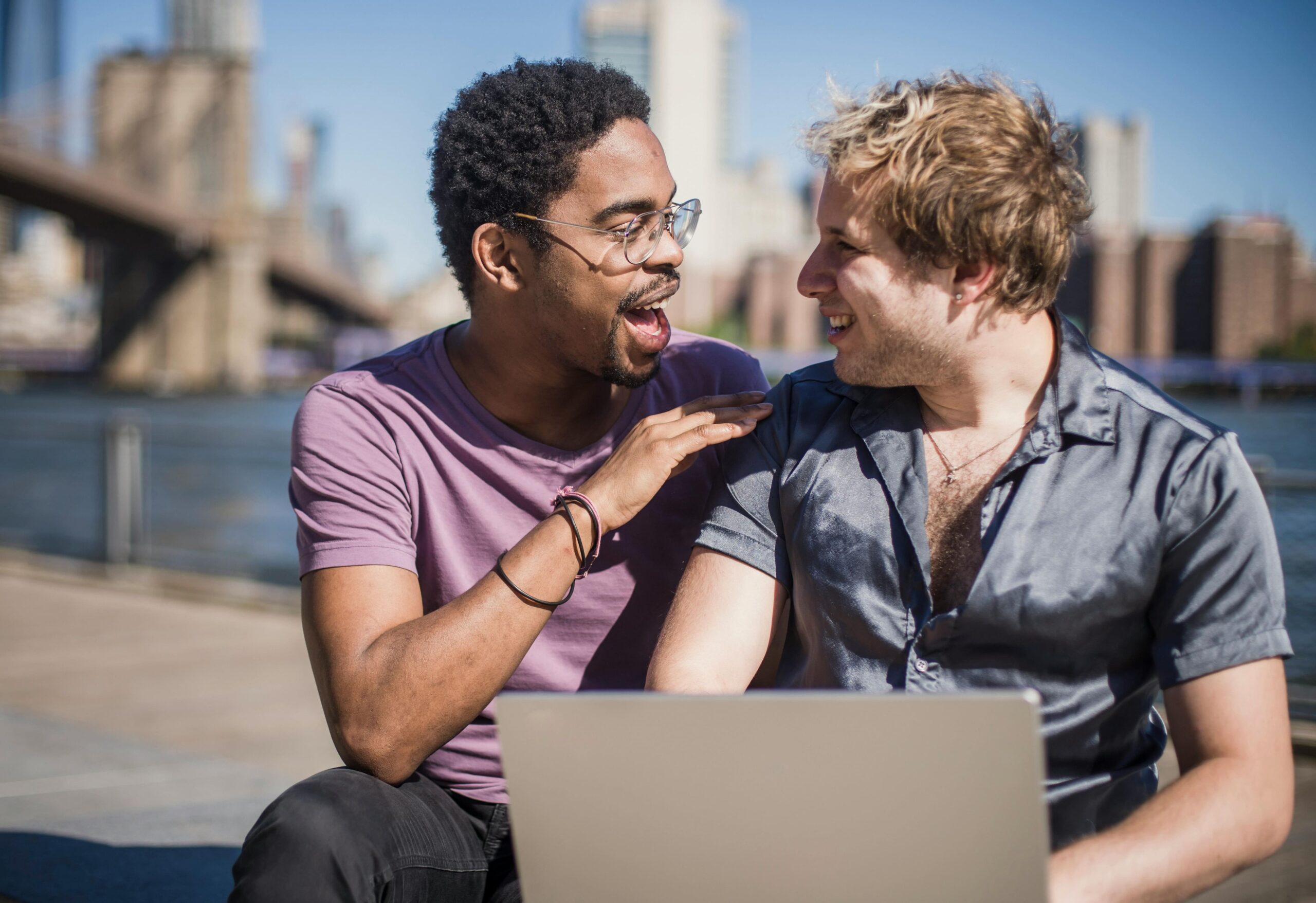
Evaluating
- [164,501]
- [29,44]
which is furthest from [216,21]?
[164,501]

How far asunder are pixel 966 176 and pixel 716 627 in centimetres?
57

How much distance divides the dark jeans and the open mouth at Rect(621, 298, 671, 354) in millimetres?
647

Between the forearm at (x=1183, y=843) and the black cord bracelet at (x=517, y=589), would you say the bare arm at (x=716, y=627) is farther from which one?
the forearm at (x=1183, y=843)

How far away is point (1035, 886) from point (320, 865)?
710 mm

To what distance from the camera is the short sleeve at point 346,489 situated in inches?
56.9

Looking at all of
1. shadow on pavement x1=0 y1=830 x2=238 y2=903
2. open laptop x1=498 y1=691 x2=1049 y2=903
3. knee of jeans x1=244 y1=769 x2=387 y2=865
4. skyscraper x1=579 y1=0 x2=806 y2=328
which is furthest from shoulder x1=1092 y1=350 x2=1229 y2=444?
skyscraper x1=579 y1=0 x2=806 y2=328

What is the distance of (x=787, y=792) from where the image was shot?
856mm

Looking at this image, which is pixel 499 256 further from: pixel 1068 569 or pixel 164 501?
pixel 164 501

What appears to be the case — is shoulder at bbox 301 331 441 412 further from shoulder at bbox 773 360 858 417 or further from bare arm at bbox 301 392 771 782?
shoulder at bbox 773 360 858 417

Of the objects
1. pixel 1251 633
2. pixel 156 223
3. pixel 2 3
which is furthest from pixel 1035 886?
pixel 2 3

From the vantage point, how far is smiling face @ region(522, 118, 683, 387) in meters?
1.65

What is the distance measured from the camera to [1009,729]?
0.79 meters

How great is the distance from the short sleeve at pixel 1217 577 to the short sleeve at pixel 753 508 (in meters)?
0.42

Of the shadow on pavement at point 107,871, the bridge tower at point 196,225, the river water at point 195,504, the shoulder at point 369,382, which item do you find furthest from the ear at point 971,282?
the bridge tower at point 196,225
